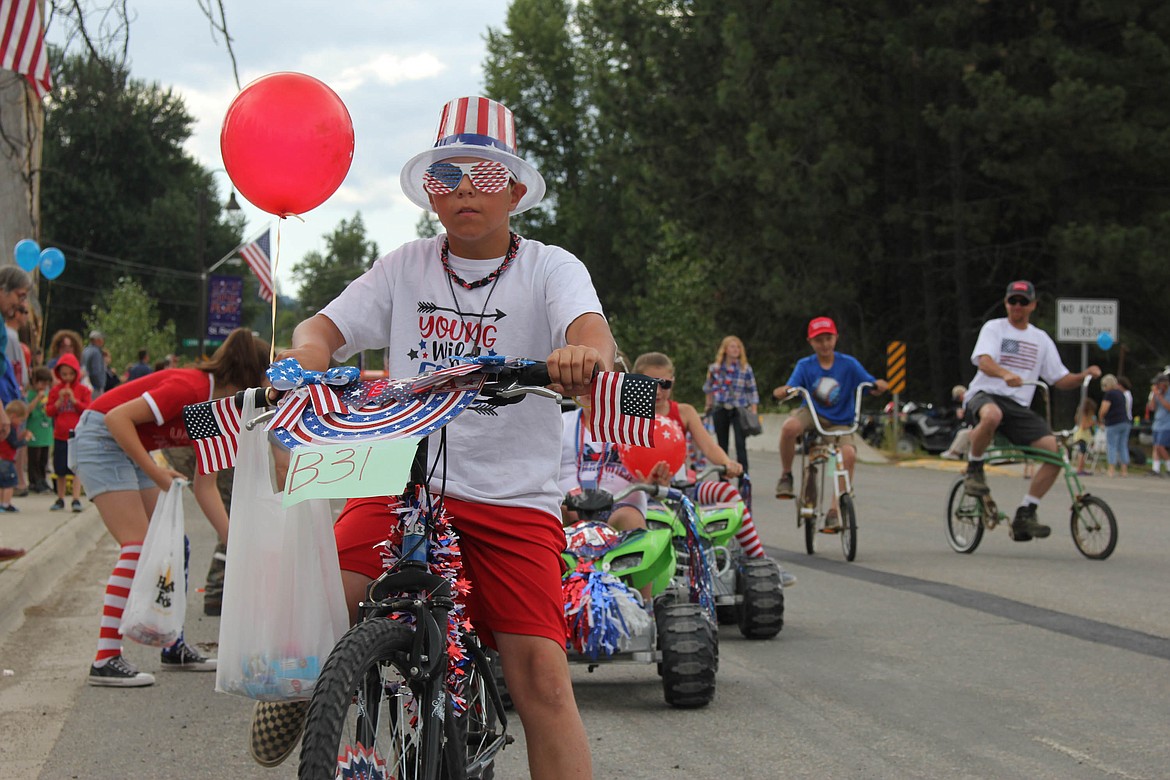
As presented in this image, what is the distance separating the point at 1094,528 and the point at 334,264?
124513mm

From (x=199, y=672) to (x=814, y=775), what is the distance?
A: 12.2 ft

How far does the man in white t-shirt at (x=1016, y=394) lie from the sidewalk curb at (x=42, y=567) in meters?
7.53

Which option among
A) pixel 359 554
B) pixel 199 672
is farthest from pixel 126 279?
pixel 359 554

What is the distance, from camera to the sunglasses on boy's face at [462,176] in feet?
12.7

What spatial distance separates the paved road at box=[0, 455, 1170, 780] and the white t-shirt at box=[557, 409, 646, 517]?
1.02 metres

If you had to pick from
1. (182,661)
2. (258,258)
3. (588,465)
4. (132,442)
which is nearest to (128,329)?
(258,258)

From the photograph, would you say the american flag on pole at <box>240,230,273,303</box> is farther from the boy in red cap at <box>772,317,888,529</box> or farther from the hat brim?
the hat brim

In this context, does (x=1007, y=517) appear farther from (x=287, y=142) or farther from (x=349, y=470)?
(x=349, y=470)

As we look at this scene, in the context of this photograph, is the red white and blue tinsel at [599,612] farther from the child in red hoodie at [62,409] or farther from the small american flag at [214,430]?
the child in red hoodie at [62,409]

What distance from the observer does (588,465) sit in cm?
827

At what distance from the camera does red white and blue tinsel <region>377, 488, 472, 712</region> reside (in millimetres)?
3523

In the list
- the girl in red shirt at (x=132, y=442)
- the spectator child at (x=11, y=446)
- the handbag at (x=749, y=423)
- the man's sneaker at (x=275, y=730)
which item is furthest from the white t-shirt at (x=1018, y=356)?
the man's sneaker at (x=275, y=730)

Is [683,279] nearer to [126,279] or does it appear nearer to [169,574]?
[126,279]

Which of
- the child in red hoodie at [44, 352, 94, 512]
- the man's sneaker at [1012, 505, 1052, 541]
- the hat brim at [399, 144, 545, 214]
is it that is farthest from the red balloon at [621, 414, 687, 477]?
the child in red hoodie at [44, 352, 94, 512]
